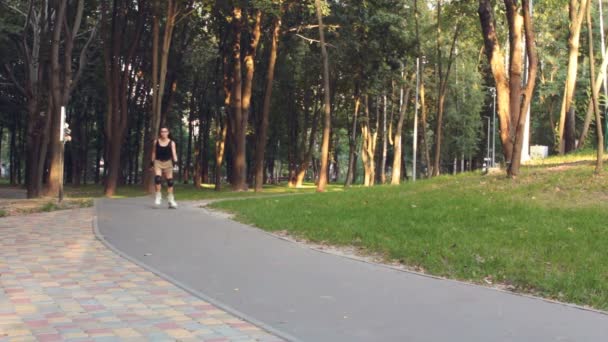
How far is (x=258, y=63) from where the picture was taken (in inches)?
1407

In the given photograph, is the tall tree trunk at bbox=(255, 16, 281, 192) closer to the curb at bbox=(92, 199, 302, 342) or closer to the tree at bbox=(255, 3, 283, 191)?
the tree at bbox=(255, 3, 283, 191)

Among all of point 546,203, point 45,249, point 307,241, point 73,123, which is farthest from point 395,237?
point 73,123

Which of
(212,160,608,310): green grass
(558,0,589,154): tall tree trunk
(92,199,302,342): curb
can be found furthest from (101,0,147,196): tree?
(558,0,589,154): tall tree trunk

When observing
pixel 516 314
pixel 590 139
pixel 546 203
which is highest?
pixel 590 139

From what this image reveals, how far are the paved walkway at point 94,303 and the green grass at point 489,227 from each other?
3368 millimetres

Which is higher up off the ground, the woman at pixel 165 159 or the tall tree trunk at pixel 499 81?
the tall tree trunk at pixel 499 81

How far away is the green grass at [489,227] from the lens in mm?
7270

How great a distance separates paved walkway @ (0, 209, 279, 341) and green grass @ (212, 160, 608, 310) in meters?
3.37

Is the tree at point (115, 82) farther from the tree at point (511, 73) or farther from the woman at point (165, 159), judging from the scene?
the tree at point (511, 73)

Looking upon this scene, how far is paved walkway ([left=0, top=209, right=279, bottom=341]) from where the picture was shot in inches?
198

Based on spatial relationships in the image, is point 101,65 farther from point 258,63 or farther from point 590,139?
point 590,139

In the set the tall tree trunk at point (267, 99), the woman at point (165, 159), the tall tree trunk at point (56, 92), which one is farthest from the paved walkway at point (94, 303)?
the tall tree trunk at point (267, 99)

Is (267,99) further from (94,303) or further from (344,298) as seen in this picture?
(94,303)

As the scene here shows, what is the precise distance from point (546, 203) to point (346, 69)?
2457 cm
